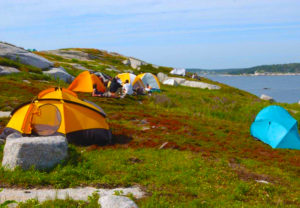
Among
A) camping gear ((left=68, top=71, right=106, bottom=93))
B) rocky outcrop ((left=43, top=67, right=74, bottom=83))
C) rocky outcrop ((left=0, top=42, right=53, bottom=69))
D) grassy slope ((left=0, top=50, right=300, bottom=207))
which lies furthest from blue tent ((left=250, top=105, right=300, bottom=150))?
rocky outcrop ((left=0, top=42, right=53, bottom=69))

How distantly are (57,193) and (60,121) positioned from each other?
6.15 m

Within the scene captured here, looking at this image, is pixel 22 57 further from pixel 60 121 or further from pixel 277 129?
pixel 277 129

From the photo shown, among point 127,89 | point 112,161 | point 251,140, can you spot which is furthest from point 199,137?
point 127,89

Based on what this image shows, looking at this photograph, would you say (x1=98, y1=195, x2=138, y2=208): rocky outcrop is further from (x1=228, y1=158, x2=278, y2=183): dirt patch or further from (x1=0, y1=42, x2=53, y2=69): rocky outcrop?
(x1=0, y1=42, x2=53, y2=69): rocky outcrop

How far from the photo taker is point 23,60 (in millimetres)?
41812

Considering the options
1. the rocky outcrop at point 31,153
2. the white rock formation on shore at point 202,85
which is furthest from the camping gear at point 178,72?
the rocky outcrop at point 31,153

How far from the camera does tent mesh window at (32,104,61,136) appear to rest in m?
13.8

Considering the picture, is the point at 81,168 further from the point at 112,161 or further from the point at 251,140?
the point at 251,140

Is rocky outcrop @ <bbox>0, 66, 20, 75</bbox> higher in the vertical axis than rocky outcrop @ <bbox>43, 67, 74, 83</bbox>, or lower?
higher

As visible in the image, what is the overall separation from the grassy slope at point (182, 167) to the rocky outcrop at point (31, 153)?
0.31 metres

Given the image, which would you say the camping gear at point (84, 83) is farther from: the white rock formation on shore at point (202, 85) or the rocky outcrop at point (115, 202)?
the rocky outcrop at point (115, 202)

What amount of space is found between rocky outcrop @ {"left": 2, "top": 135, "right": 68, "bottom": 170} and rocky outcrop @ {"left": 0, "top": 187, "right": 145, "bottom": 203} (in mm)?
1411

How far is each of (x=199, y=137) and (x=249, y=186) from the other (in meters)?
7.94

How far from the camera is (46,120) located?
552 inches
